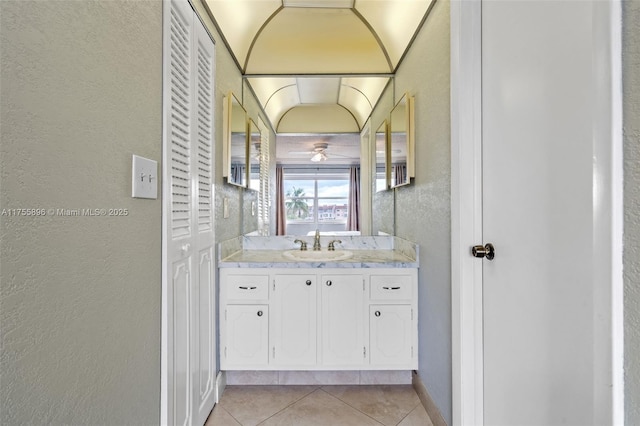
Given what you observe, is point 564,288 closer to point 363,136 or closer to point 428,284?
point 428,284

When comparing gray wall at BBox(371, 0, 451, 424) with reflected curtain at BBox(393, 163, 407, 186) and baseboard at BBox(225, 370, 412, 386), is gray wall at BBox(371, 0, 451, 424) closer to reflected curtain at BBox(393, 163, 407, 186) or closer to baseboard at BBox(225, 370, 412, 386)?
reflected curtain at BBox(393, 163, 407, 186)

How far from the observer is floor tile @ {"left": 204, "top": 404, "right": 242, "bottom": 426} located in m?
1.65

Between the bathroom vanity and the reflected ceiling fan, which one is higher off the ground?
the reflected ceiling fan

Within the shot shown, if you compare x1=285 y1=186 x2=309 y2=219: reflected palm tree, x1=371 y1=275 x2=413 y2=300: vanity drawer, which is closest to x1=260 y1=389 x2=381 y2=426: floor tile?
x1=371 y1=275 x2=413 y2=300: vanity drawer

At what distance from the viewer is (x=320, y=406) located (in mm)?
1792

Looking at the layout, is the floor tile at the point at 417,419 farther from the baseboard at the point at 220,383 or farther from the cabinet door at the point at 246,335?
the baseboard at the point at 220,383

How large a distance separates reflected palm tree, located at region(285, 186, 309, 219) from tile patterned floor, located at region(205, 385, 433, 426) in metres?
1.13

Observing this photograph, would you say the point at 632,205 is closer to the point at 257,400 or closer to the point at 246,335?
the point at 246,335

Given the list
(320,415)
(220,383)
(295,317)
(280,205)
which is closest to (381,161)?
(280,205)

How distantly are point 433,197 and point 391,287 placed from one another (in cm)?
60

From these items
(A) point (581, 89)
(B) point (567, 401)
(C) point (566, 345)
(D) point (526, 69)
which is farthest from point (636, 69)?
(B) point (567, 401)

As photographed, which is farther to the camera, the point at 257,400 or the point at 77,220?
the point at 257,400

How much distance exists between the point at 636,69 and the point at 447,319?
1166 mm

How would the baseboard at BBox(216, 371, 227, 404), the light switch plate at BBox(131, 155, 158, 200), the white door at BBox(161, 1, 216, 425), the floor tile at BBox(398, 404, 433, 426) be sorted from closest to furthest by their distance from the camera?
the light switch plate at BBox(131, 155, 158, 200) → the white door at BBox(161, 1, 216, 425) → the floor tile at BBox(398, 404, 433, 426) → the baseboard at BBox(216, 371, 227, 404)
